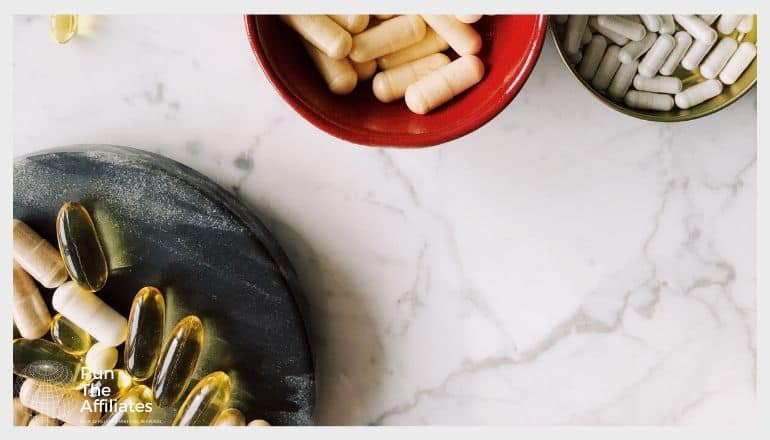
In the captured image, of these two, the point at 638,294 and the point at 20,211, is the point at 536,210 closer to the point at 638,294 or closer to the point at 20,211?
the point at 638,294

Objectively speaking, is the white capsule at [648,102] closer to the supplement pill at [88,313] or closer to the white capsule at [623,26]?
the white capsule at [623,26]

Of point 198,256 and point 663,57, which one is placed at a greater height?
point 663,57

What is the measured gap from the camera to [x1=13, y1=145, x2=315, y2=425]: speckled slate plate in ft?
1.74

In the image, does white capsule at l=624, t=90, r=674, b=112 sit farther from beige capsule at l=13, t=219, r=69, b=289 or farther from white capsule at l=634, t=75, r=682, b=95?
beige capsule at l=13, t=219, r=69, b=289

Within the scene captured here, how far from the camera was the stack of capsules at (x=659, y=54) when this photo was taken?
1.67 ft

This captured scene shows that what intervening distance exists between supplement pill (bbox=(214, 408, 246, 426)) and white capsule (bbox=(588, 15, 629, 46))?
432 millimetres

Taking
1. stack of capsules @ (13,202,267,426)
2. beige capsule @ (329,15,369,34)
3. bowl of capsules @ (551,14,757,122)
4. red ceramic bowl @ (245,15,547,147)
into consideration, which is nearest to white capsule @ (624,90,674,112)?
bowl of capsules @ (551,14,757,122)

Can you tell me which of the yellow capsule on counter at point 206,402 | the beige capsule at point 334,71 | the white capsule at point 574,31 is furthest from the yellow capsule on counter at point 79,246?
the white capsule at point 574,31

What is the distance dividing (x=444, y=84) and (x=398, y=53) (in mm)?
52

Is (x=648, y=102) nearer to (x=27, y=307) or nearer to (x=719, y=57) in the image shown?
(x=719, y=57)

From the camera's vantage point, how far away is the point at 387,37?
50 cm

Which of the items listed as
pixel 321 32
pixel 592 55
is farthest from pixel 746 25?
pixel 321 32

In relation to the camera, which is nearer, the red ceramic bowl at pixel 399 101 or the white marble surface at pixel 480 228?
the red ceramic bowl at pixel 399 101

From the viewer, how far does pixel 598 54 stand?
0.51 meters
